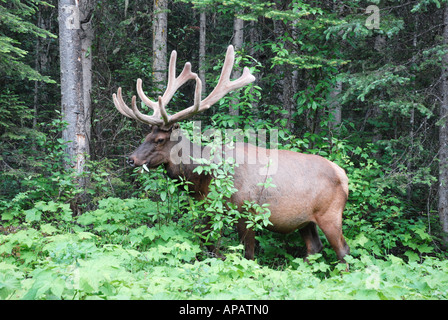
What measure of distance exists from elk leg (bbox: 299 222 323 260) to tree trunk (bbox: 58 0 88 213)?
4.03 meters

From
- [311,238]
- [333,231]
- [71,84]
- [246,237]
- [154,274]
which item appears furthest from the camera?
[71,84]

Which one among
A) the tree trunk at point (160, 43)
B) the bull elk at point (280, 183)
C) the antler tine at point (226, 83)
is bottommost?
the bull elk at point (280, 183)

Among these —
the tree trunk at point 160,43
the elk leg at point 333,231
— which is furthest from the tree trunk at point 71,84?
the elk leg at point 333,231

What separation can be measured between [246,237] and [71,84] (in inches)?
167

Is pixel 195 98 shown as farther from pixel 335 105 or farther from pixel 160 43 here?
pixel 160 43

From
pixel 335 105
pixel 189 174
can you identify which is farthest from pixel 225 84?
pixel 335 105

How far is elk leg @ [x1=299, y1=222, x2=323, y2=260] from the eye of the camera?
655 cm

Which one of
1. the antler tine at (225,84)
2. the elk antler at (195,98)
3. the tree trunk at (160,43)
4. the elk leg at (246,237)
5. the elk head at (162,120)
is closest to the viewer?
the elk leg at (246,237)

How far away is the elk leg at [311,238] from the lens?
258 inches

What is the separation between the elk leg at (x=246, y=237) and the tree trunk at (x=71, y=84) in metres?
3.23

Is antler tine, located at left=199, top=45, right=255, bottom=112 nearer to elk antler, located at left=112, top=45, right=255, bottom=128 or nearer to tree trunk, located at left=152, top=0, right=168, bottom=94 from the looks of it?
elk antler, located at left=112, top=45, right=255, bottom=128

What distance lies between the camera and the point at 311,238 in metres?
6.59

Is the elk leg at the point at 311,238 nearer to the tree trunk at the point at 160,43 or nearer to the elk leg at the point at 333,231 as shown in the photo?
the elk leg at the point at 333,231

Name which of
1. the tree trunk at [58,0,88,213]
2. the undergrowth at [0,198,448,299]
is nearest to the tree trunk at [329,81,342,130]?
the undergrowth at [0,198,448,299]
